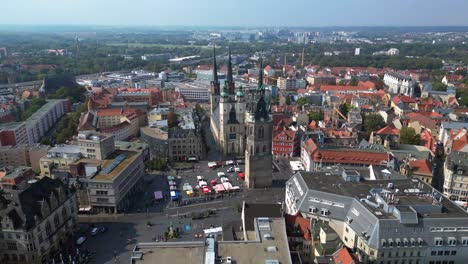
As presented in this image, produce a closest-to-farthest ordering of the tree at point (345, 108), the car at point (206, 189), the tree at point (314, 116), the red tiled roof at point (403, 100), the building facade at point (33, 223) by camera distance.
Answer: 1. the building facade at point (33, 223)
2. the car at point (206, 189)
3. the tree at point (314, 116)
4. the tree at point (345, 108)
5. the red tiled roof at point (403, 100)

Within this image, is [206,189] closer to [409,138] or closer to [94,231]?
[94,231]

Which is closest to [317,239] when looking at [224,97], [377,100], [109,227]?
[109,227]

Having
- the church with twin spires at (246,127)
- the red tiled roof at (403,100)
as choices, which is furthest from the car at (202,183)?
the red tiled roof at (403,100)

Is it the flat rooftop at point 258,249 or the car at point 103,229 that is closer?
the flat rooftop at point 258,249

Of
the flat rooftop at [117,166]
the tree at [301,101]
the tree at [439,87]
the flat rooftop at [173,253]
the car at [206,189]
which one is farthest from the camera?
the tree at [439,87]

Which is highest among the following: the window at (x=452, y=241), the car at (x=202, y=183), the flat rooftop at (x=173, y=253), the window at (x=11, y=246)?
the flat rooftop at (x=173, y=253)

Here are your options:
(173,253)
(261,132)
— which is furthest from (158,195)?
(173,253)

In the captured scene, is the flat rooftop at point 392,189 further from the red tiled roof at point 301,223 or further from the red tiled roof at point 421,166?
the red tiled roof at point 421,166

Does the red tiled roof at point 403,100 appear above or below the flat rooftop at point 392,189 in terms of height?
below
